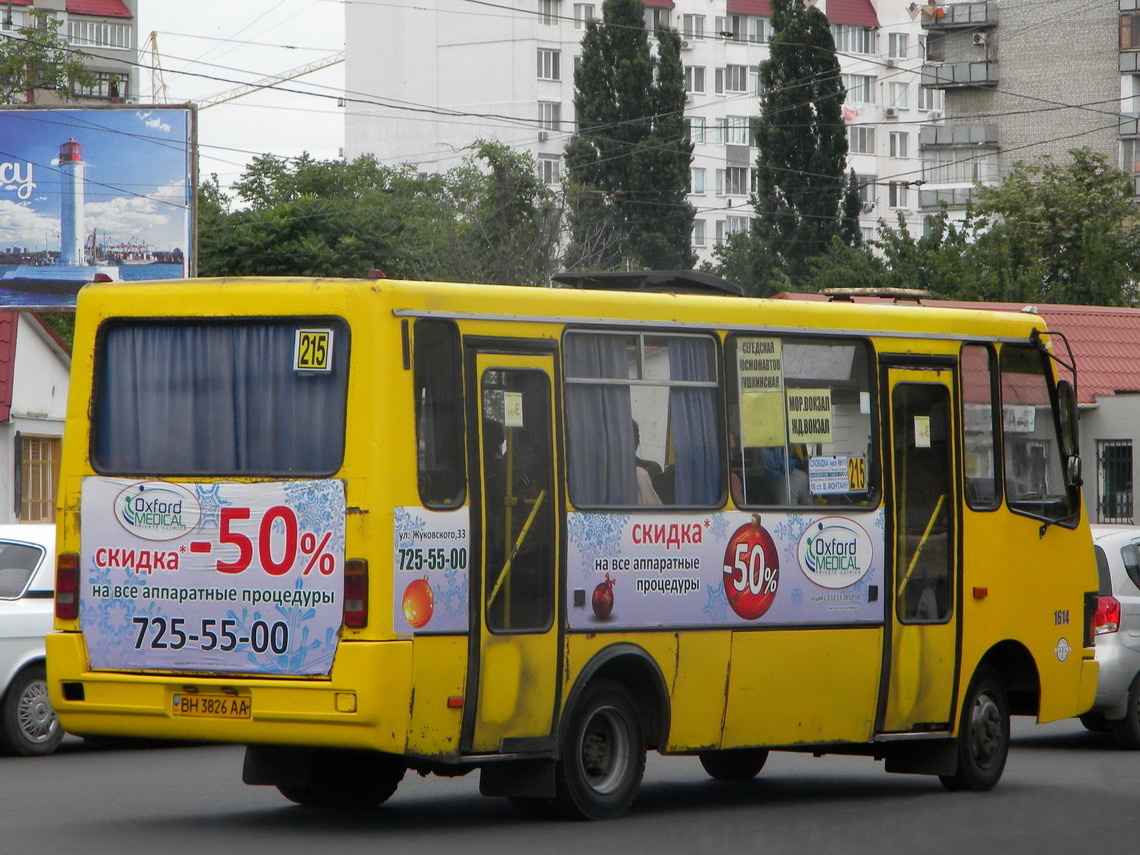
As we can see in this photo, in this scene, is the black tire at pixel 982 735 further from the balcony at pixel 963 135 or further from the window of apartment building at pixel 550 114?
the window of apartment building at pixel 550 114

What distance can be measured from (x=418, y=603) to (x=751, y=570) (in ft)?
7.69

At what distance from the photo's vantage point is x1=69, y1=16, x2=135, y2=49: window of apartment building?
124m

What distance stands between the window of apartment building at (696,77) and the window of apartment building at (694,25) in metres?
1.72

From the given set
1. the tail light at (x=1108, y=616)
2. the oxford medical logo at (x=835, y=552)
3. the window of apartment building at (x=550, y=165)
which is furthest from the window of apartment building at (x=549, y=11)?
the oxford medical logo at (x=835, y=552)

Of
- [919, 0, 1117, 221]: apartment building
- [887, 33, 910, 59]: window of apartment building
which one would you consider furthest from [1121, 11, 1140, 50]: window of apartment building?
[887, 33, 910, 59]: window of apartment building

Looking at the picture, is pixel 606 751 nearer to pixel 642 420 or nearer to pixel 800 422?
pixel 642 420

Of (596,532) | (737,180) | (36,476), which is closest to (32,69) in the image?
(36,476)

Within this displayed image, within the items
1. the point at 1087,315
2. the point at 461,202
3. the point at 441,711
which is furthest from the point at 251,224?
the point at 461,202

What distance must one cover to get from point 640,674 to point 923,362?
291 centimetres

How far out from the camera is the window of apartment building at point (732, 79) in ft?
366

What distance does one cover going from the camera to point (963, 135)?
8919 centimetres

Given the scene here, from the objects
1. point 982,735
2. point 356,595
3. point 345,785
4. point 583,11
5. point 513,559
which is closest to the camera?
point 356,595

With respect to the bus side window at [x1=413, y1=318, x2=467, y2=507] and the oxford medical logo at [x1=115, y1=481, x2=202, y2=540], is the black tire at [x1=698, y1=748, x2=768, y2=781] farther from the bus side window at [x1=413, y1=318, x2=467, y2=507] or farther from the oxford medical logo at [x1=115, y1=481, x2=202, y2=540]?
the oxford medical logo at [x1=115, y1=481, x2=202, y2=540]

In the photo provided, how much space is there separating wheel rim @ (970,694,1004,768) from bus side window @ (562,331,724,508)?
2.53m
